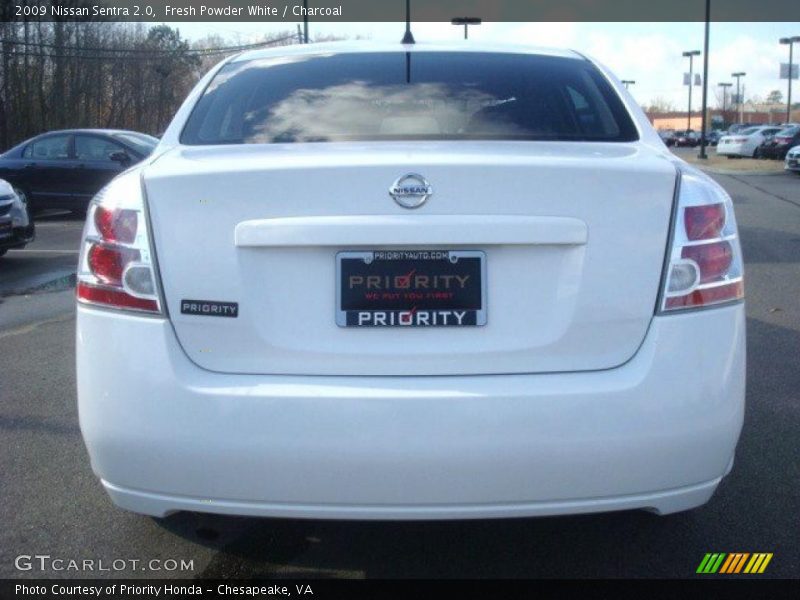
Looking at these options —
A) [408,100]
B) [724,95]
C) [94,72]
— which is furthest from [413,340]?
[724,95]

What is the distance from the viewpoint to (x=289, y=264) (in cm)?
261

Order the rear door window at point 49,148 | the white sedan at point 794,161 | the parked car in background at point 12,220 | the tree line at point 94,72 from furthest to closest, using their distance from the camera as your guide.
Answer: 1. the tree line at point 94,72
2. the white sedan at point 794,161
3. the rear door window at point 49,148
4. the parked car in background at point 12,220

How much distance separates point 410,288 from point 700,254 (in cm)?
83

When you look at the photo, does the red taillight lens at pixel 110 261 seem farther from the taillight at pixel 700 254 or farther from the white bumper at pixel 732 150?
the white bumper at pixel 732 150

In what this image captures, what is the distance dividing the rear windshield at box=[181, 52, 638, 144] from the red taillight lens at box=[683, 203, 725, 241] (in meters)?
0.58

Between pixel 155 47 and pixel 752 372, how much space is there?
1775 inches

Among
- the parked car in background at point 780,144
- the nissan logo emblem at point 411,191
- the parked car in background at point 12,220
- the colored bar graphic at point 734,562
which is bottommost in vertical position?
the parked car in background at point 780,144

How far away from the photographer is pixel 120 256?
8.91 ft

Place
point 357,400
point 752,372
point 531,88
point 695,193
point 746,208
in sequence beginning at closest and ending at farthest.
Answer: point 357,400 < point 695,193 < point 531,88 < point 752,372 < point 746,208

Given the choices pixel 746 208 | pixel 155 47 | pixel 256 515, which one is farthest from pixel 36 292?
pixel 155 47

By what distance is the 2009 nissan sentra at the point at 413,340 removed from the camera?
253cm

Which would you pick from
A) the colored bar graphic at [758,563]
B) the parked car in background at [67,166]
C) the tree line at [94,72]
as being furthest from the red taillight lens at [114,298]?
the tree line at [94,72]

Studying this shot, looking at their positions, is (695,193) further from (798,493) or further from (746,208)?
(746,208)

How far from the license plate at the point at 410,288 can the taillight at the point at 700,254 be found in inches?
20.9
